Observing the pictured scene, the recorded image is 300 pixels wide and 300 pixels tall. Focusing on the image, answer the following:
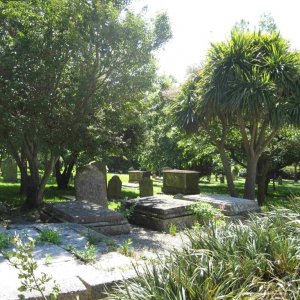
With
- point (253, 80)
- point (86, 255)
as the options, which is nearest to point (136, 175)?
point (253, 80)

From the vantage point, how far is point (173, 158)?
85.8 feet

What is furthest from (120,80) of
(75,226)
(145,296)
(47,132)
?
(145,296)

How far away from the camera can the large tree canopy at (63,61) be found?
8.80 meters

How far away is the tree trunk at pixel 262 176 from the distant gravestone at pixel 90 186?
24.1 ft

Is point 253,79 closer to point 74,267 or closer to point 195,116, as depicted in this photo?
point 195,116

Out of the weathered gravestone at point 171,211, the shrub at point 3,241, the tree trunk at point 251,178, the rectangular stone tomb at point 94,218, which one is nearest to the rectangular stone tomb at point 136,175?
the tree trunk at point 251,178

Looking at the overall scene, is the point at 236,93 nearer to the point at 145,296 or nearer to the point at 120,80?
the point at 120,80

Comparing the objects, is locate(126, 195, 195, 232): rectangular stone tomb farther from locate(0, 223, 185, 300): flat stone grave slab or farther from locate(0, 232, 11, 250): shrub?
locate(0, 232, 11, 250): shrub

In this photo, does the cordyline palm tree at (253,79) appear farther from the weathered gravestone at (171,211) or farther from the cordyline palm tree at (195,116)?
the weathered gravestone at (171,211)

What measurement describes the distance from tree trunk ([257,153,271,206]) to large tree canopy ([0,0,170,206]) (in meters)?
8.13

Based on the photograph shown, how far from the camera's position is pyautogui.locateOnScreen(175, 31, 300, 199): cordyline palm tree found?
11.5 metres

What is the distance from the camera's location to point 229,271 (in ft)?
10.8

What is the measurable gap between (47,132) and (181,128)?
5523 mm

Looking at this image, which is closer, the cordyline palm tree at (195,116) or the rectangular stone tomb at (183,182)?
the cordyline palm tree at (195,116)
